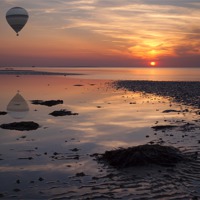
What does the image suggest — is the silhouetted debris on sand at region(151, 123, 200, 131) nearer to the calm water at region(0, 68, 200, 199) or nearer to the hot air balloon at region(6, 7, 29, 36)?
the calm water at region(0, 68, 200, 199)

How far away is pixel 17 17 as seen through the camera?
69.1 metres

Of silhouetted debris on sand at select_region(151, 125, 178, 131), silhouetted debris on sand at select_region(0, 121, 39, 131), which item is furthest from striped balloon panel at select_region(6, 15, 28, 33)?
silhouetted debris on sand at select_region(151, 125, 178, 131)

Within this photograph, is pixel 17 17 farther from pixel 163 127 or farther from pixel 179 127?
pixel 179 127

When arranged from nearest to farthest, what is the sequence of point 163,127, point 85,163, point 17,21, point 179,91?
point 85,163 < point 163,127 < point 179,91 < point 17,21

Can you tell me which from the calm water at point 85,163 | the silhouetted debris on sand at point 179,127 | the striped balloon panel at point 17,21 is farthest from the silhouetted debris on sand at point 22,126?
the striped balloon panel at point 17,21

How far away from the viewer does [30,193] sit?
42.2ft

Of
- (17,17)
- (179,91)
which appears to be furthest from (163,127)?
(17,17)

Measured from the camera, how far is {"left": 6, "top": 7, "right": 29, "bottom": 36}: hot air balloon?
227 feet

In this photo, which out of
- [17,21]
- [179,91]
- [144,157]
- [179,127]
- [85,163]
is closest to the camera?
[144,157]

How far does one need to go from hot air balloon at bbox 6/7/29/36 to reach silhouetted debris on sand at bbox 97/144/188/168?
58.0 metres

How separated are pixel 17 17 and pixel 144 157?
59335 mm

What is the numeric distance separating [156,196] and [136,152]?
4.32 m

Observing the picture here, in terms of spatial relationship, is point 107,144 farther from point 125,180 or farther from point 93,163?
point 125,180

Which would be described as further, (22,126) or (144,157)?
(22,126)
